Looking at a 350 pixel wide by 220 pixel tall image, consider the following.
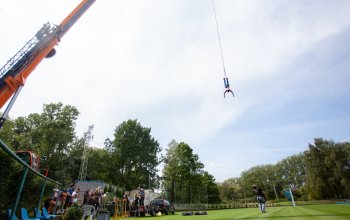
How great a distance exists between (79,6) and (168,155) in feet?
160

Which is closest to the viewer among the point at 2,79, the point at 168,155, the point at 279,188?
the point at 2,79

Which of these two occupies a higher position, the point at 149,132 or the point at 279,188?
the point at 149,132

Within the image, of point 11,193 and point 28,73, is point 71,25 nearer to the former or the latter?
point 28,73

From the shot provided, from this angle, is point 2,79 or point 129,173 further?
point 129,173

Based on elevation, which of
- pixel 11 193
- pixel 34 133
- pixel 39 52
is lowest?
pixel 11 193

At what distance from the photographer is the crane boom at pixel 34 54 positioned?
999 centimetres

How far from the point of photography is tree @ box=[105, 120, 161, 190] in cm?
5300

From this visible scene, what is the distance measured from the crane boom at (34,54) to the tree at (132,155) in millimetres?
43527

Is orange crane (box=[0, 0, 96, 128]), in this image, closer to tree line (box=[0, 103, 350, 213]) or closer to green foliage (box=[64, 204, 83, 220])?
green foliage (box=[64, 204, 83, 220])

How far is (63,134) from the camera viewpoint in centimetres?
4584

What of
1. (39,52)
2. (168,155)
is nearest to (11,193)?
(39,52)

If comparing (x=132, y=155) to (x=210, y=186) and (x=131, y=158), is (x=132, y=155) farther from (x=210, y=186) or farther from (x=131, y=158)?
(x=210, y=186)

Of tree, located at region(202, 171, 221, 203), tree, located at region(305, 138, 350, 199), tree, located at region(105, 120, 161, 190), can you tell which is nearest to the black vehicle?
tree, located at region(105, 120, 161, 190)

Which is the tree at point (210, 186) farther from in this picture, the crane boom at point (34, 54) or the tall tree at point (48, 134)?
the crane boom at point (34, 54)
